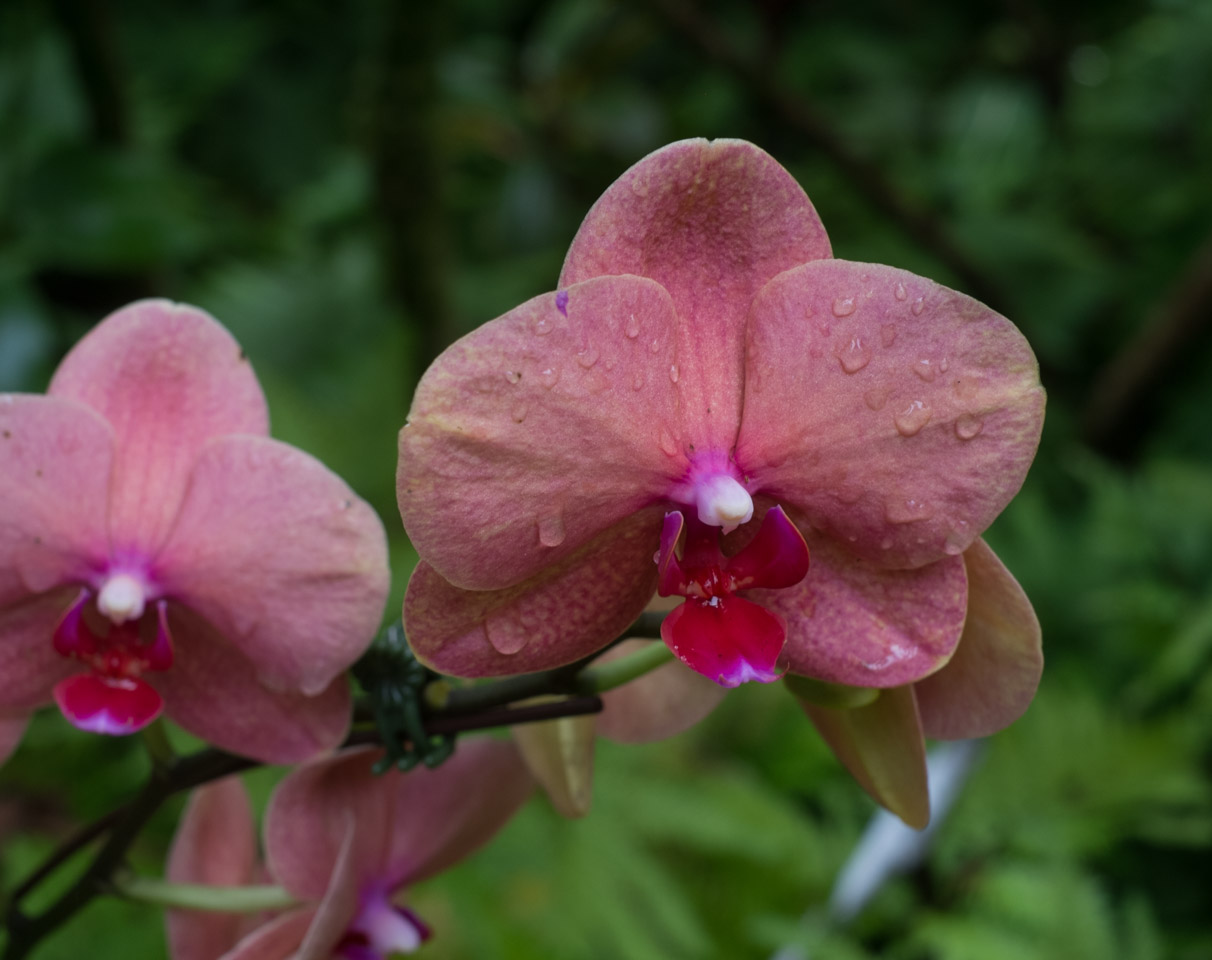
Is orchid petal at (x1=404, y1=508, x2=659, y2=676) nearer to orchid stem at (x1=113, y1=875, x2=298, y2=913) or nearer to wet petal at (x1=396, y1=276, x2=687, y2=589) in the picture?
wet petal at (x1=396, y1=276, x2=687, y2=589)

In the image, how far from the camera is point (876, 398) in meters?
0.33

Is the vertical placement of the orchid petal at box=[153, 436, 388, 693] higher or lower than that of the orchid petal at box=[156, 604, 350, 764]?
higher

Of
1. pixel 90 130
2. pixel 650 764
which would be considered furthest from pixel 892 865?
pixel 90 130

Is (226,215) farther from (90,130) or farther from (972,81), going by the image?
(972,81)

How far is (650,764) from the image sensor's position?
4.72 ft

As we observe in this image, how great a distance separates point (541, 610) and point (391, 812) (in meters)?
0.17

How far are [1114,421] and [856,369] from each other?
1528mm

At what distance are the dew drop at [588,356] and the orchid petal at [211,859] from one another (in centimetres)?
26

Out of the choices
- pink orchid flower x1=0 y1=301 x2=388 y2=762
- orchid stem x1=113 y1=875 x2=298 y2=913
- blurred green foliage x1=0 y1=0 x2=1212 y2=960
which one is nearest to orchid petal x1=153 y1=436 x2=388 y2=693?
pink orchid flower x1=0 y1=301 x2=388 y2=762

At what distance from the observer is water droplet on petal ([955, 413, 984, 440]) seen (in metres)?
0.32

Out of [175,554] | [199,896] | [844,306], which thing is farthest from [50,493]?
[844,306]

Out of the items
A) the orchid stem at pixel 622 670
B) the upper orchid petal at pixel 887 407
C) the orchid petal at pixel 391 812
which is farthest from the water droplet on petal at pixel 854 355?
the orchid petal at pixel 391 812

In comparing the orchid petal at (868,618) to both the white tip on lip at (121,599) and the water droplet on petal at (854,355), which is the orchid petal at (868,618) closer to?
the water droplet on petal at (854,355)

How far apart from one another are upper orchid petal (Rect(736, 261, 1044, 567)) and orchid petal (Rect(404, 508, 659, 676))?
0.05 m
